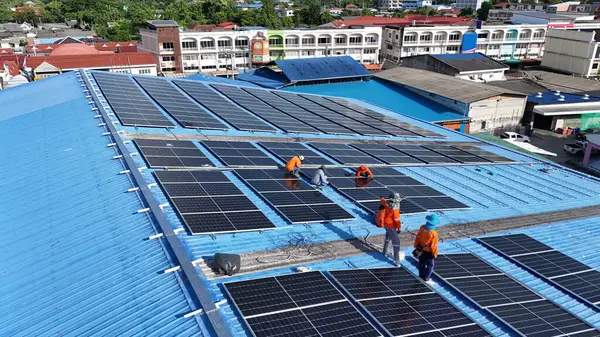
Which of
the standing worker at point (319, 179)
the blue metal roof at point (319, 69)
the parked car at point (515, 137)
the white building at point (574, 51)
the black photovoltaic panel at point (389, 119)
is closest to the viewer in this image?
the standing worker at point (319, 179)

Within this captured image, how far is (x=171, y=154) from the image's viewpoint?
A: 15.3 metres

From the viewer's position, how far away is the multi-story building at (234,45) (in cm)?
7112

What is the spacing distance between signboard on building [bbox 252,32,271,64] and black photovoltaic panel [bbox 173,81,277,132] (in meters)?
48.8

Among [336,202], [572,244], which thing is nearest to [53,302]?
[336,202]

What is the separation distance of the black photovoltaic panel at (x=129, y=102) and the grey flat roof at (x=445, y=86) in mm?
32591

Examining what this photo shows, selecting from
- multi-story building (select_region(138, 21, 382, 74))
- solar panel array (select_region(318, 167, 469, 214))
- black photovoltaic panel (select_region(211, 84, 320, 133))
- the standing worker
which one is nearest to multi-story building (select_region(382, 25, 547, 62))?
multi-story building (select_region(138, 21, 382, 74))

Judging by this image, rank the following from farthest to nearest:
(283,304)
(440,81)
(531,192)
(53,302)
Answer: (440,81) < (531,192) < (53,302) < (283,304)

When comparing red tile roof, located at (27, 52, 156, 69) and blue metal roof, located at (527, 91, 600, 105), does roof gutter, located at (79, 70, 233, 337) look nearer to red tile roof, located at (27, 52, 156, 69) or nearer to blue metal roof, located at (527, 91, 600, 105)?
blue metal roof, located at (527, 91, 600, 105)

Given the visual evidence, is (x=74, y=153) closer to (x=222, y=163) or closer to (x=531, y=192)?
(x=222, y=163)

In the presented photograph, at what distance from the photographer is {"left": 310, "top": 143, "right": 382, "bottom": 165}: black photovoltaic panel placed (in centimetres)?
1816

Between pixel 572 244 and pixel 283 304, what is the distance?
10.6 metres

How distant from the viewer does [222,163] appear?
15391 millimetres

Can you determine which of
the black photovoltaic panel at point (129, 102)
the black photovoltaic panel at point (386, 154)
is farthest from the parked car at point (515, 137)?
the black photovoltaic panel at point (129, 102)

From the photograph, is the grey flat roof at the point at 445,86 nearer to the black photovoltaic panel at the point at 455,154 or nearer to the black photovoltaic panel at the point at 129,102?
the black photovoltaic panel at the point at 455,154
